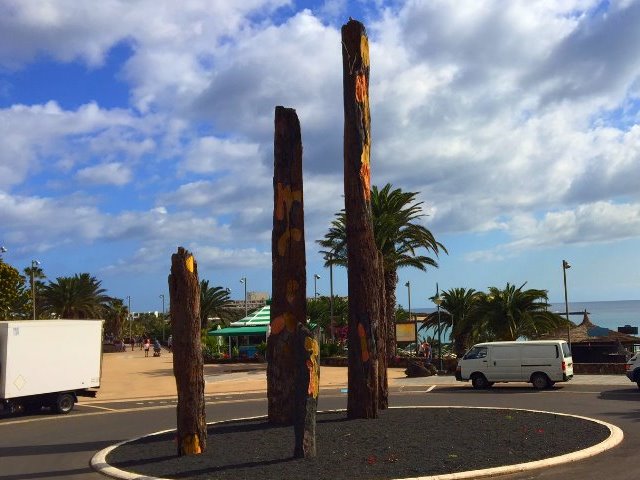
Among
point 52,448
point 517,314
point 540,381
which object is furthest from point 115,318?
point 52,448

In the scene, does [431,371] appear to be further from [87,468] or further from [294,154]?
[87,468]

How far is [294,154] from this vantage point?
16.5m

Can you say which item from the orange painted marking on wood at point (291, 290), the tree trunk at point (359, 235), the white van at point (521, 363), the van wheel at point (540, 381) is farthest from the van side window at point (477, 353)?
the orange painted marking on wood at point (291, 290)

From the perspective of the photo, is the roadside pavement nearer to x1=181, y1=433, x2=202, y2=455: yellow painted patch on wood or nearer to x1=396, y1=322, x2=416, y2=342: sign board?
x1=396, y1=322, x2=416, y2=342: sign board

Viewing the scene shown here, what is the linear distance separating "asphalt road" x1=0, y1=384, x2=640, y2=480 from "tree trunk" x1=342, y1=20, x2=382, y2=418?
5.70 ft

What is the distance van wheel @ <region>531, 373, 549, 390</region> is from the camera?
25.1 meters

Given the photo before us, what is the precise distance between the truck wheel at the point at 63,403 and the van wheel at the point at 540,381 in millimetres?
15762

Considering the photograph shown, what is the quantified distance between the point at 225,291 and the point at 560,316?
119ft

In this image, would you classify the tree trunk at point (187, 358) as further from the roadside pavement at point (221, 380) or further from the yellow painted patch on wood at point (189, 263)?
the roadside pavement at point (221, 380)

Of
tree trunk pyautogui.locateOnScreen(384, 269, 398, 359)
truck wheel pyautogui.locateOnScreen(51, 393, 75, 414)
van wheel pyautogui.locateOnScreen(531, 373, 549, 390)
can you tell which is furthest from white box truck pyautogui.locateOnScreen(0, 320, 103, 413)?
tree trunk pyautogui.locateOnScreen(384, 269, 398, 359)

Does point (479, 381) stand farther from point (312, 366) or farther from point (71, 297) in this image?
point (71, 297)

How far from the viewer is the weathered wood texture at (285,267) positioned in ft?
52.2

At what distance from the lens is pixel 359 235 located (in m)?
16.5

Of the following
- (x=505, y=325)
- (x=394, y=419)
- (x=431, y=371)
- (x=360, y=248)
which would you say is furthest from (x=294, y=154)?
(x=505, y=325)
